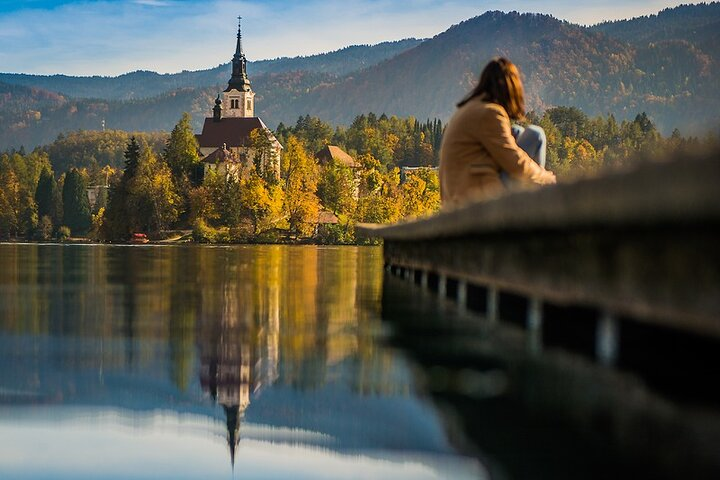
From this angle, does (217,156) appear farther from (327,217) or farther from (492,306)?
(492,306)

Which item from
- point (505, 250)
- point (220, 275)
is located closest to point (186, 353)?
point (505, 250)

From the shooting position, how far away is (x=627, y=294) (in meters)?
4.65

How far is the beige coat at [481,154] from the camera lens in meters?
11.1

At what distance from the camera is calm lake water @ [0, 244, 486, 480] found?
3.92 m

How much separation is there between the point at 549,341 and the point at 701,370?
2083 millimetres

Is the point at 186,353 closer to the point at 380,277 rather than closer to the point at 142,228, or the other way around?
the point at 380,277

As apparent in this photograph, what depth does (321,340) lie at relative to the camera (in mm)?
7652

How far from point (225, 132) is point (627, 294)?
194 metres

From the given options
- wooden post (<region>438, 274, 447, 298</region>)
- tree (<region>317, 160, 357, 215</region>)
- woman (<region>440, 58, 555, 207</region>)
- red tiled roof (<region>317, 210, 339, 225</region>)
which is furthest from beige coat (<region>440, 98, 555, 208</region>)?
tree (<region>317, 160, 357, 215</region>)

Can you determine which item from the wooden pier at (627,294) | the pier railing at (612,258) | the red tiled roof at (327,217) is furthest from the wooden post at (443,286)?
the red tiled roof at (327,217)

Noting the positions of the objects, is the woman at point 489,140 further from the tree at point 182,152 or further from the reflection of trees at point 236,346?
the tree at point 182,152

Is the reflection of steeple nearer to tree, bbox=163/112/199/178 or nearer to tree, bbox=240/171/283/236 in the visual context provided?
tree, bbox=240/171/283/236

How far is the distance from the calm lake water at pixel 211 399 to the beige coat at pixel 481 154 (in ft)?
6.83

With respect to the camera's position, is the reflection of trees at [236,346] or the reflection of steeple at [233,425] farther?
the reflection of trees at [236,346]
